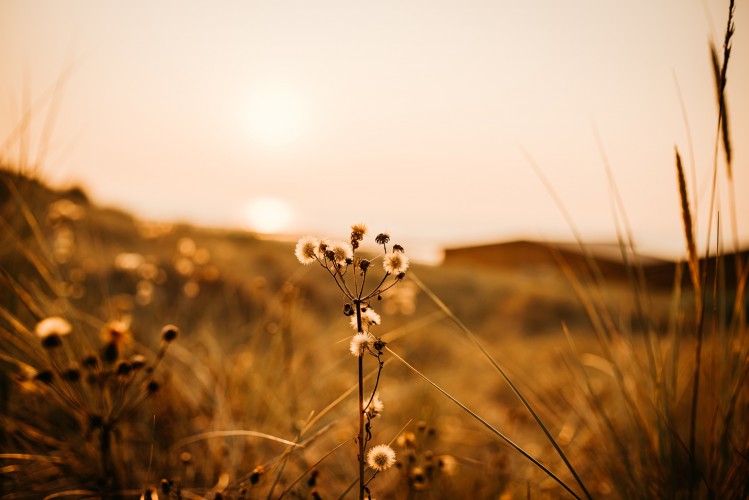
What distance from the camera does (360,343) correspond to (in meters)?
0.74

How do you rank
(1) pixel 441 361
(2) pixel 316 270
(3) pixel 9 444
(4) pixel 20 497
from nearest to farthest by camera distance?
(4) pixel 20 497
(3) pixel 9 444
(1) pixel 441 361
(2) pixel 316 270

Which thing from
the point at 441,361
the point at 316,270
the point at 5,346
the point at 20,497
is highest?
the point at 5,346

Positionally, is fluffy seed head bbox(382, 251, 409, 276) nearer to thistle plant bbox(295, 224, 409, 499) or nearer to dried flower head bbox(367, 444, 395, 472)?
thistle plant bbox(295, 224, 409, 499)

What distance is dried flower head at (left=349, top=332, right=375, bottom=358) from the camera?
2.41ft

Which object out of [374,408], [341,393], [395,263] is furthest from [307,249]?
[341,393]

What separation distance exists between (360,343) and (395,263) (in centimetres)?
20

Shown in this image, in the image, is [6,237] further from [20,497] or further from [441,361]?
[441,361]

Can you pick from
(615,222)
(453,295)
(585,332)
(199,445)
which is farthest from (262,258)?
(615,222)

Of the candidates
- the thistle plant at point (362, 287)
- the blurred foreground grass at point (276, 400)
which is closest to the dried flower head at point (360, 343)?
the thistle plant at point (362, 287)

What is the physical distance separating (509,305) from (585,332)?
1597 mm

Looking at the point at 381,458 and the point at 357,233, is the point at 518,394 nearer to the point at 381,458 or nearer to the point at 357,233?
the point at 381,458

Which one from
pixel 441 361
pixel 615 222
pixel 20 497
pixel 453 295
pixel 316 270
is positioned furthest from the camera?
pixel 453 295

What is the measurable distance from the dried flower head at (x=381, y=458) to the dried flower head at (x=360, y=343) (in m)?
0.21

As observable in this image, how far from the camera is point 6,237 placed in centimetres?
219
